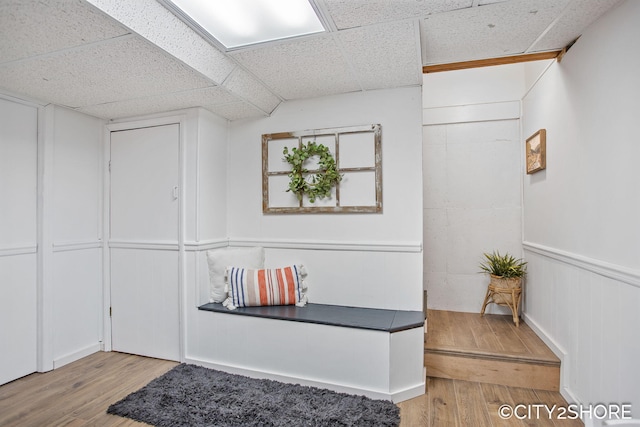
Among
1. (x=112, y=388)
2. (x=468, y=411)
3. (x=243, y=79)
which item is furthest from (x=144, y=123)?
(x=468, y=411)

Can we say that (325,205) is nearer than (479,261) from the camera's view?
Yes

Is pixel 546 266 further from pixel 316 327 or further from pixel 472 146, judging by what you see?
pixel 316 327

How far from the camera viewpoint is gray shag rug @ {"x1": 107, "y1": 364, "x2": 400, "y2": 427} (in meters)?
1.92

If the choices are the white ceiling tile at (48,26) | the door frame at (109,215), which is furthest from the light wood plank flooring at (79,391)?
the white ceiling tile at (48,26)

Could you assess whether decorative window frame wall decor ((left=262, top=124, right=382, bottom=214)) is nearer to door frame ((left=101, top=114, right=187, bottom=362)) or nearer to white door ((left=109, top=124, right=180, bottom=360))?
door frame ((left=101, top=114, right=187, bottom=362))

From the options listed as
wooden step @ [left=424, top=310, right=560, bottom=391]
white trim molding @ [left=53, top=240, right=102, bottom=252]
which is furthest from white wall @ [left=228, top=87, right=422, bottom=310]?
white trim molding @ [left=53, top=240, right=102, bottom=252]

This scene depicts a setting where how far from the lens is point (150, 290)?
2.86 metres

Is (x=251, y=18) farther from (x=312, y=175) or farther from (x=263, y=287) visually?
(x=263, y=287)

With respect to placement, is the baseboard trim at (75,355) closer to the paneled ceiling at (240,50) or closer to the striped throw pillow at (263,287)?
the striped throw pillow at (263,287)

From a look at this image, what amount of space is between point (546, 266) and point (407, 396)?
1474 millimetres

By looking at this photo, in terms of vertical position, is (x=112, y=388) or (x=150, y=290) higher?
(x=150, y=290)

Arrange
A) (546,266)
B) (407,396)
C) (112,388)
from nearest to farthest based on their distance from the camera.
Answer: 1. (407,396)
2. (112,388)
3. (546,266)

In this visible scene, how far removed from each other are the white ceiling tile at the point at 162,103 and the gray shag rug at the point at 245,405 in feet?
6.79

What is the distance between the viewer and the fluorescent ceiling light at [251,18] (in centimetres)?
166
